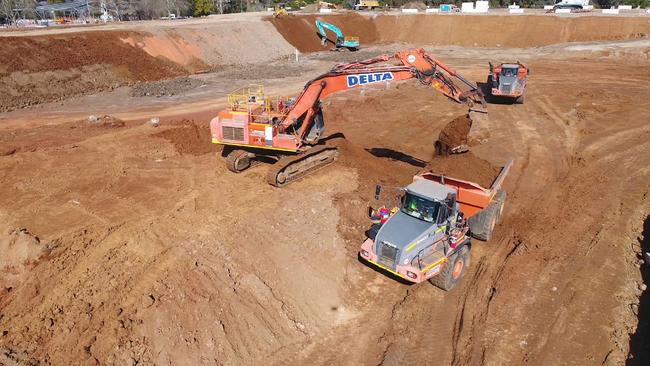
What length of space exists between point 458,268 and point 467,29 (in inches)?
1969

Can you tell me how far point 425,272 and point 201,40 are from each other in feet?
119

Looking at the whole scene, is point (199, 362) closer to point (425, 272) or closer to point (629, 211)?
point (425, 272)

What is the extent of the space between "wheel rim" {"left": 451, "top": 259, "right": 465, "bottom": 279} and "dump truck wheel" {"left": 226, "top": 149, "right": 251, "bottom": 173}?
29.9ft

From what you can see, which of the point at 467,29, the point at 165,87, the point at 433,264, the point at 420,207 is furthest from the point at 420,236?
the point at 467,29

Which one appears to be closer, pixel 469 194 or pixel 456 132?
pixel 469 194

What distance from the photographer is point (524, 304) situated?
429 inches

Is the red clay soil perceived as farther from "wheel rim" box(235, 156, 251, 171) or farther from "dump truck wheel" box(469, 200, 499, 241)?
"dump truck wheel" box(469, 200, 499, 241)

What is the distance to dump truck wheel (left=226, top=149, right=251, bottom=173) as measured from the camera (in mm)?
17016

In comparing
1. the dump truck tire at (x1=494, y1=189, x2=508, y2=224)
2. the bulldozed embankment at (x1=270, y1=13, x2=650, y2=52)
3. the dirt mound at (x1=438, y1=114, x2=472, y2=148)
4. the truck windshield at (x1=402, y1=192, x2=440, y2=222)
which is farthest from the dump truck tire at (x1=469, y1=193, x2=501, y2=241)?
the bulldozed embankment at (x1=270, y1=13, x2=650, y2=52)

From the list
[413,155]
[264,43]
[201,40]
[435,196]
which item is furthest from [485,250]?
[264,43]

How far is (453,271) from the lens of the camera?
11219mm

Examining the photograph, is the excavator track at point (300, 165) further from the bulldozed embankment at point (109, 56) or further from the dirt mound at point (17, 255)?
A: the bulldozed embankment at point (109, 56)

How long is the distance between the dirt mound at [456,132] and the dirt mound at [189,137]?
34.6ft

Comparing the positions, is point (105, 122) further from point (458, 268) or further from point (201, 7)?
point (201, 7)
